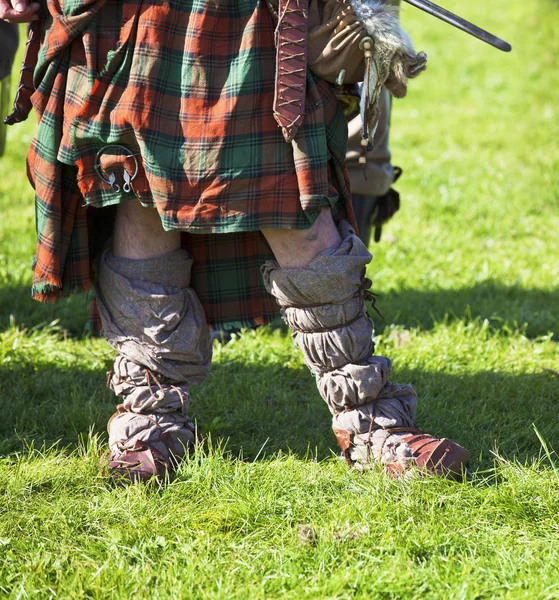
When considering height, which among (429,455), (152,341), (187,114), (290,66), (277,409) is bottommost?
(277,409)

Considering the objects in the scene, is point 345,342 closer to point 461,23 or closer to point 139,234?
point 139,234

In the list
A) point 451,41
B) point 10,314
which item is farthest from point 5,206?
point 451,41

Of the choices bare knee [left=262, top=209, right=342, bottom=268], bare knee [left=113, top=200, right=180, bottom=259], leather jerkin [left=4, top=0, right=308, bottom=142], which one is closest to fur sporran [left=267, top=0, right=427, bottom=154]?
leather jerkin [left=4, top=0, right=308, bottom=142]

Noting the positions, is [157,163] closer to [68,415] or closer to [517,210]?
[68,415]

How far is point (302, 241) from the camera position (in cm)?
227

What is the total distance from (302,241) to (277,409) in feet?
2.95

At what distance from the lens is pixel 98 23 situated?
7.22ft

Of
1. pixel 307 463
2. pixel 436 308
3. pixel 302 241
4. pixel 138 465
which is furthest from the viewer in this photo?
pixel 436 308

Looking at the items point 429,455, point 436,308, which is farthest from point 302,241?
point 436,308

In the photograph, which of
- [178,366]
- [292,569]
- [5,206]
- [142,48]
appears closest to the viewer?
[292,569]

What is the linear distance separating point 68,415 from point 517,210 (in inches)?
143

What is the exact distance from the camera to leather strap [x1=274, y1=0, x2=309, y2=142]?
6.93 ft

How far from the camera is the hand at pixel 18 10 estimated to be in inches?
89.7

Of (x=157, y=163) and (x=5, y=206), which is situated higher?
(x=157, y=163)
